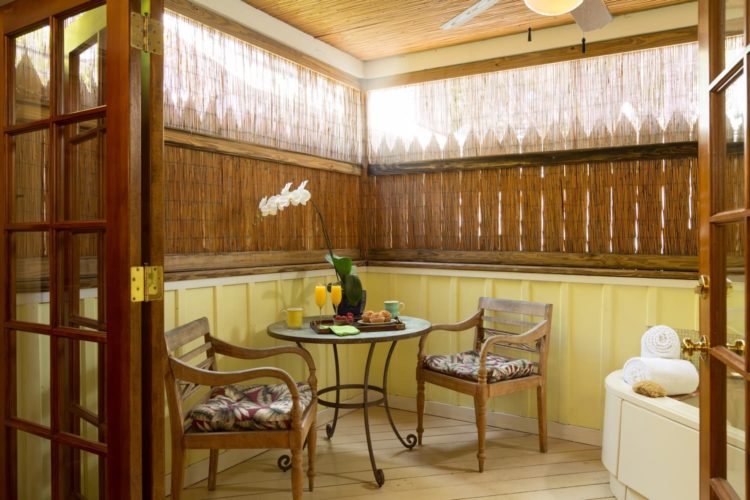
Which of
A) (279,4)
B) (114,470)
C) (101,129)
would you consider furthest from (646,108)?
(114,470)

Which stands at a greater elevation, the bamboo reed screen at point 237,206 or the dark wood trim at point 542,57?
the dark wood trim at point 542,57

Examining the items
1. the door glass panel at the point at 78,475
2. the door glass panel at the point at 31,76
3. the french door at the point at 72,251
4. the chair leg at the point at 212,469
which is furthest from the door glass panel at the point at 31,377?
the chair leg at the point at 212,469

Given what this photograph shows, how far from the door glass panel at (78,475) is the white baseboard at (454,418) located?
1.13 meters

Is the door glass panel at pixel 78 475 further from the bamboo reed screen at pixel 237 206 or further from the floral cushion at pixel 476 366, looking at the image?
the floral cushion at pixel 476 366

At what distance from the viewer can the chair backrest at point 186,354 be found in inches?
91.0

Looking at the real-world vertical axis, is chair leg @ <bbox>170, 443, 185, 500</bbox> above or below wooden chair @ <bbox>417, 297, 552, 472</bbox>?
below

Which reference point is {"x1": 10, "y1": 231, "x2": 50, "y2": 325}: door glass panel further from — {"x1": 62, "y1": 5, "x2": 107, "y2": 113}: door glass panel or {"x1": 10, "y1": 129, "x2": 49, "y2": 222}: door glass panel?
{"x1": 62, "y1": 5, "x2": 107, "y2": 113}: door glass panel

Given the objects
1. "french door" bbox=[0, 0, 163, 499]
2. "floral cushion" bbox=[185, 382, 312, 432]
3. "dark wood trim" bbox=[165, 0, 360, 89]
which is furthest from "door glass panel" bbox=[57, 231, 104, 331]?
"dark wood trim" bbox=[165, 0, 360, 89]

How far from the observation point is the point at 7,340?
1.93 m

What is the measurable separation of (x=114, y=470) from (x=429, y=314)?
8.54 feet

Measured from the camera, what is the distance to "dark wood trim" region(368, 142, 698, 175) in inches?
129

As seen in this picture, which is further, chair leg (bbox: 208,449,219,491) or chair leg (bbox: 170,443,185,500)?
chair leg (bbox: 208,449,219,491)

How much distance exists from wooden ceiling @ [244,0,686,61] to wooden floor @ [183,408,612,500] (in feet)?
8.25

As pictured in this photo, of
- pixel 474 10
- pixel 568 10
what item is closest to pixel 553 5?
pixel 568 10
